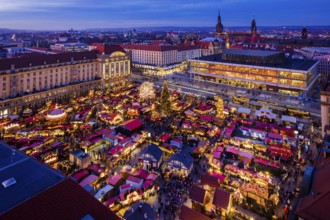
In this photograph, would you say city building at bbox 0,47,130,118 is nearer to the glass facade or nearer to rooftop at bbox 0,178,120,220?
the glass facade

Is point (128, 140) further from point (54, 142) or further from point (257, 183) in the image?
point (257, 183)

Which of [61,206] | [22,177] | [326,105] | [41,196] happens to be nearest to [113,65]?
[326,105]

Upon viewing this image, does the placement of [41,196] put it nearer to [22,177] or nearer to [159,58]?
[22,177]

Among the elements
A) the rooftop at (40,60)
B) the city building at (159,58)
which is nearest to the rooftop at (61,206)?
the rooftop at (40,60)

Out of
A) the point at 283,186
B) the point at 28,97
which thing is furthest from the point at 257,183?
the point at 28,97

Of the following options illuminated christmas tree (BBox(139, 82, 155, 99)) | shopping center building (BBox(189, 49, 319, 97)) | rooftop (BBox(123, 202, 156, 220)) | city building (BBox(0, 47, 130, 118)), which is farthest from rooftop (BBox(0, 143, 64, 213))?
shopping center building (BBox(189, 49, 319, 97))

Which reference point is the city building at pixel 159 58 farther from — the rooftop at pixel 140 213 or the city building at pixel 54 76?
the rooftop at pixel 140 213
